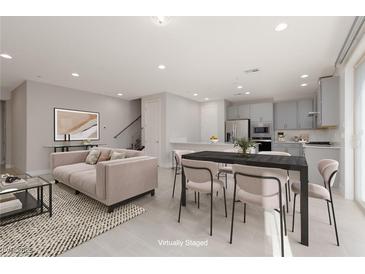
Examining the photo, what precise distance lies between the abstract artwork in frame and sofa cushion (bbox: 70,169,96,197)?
2.72 metres

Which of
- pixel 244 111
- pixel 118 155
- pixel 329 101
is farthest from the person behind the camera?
pixel 244 111

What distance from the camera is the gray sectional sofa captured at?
229 cm

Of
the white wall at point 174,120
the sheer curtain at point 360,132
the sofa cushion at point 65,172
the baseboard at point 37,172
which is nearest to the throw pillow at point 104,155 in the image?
the sofa cushion at point 65,172

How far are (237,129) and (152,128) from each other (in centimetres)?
341

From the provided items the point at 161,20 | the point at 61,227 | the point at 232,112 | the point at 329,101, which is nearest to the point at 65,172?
the point at 61,227

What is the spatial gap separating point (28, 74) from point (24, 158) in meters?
2.24

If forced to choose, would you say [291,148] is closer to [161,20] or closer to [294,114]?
[294,114]

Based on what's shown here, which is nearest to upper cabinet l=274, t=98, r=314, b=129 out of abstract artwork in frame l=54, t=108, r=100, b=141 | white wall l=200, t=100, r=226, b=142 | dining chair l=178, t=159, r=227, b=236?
white wall l=200, t=100, r=226, b=142

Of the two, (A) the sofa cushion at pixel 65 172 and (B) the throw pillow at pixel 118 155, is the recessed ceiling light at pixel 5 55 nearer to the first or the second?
(A) the sofa cushion at pixel 65 172

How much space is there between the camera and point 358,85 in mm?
2660

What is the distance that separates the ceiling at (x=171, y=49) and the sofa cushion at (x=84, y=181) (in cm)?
209

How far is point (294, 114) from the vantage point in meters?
6.13
